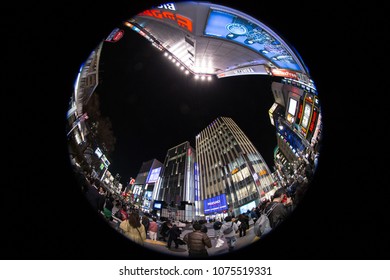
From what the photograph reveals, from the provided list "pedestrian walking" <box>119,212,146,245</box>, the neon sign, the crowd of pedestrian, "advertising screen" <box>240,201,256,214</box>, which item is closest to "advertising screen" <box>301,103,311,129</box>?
the crowd of pedestrian

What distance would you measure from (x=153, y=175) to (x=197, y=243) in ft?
6.09

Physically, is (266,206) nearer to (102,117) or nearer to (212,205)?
(212,205)

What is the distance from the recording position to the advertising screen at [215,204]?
4.14 metres

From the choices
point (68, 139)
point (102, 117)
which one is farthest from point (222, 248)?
point (102, 117)

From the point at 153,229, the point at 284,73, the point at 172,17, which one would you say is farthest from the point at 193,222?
the point at 172,17

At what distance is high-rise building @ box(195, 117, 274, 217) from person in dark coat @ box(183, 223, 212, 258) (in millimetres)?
566

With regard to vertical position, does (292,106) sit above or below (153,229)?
above

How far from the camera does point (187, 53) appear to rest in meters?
5.10

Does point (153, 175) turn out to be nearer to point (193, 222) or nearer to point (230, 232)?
point (193, 222)

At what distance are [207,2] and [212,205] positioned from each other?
13.2 feet

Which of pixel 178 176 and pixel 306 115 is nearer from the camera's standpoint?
pixel 306 115

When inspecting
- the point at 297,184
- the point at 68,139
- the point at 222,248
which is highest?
the point at 68,139

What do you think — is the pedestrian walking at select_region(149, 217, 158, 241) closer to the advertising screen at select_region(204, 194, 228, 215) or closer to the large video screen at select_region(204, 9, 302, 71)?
the advertising screen at select_region(204, 194, 228, 215)

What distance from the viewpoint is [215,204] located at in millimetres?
4277
